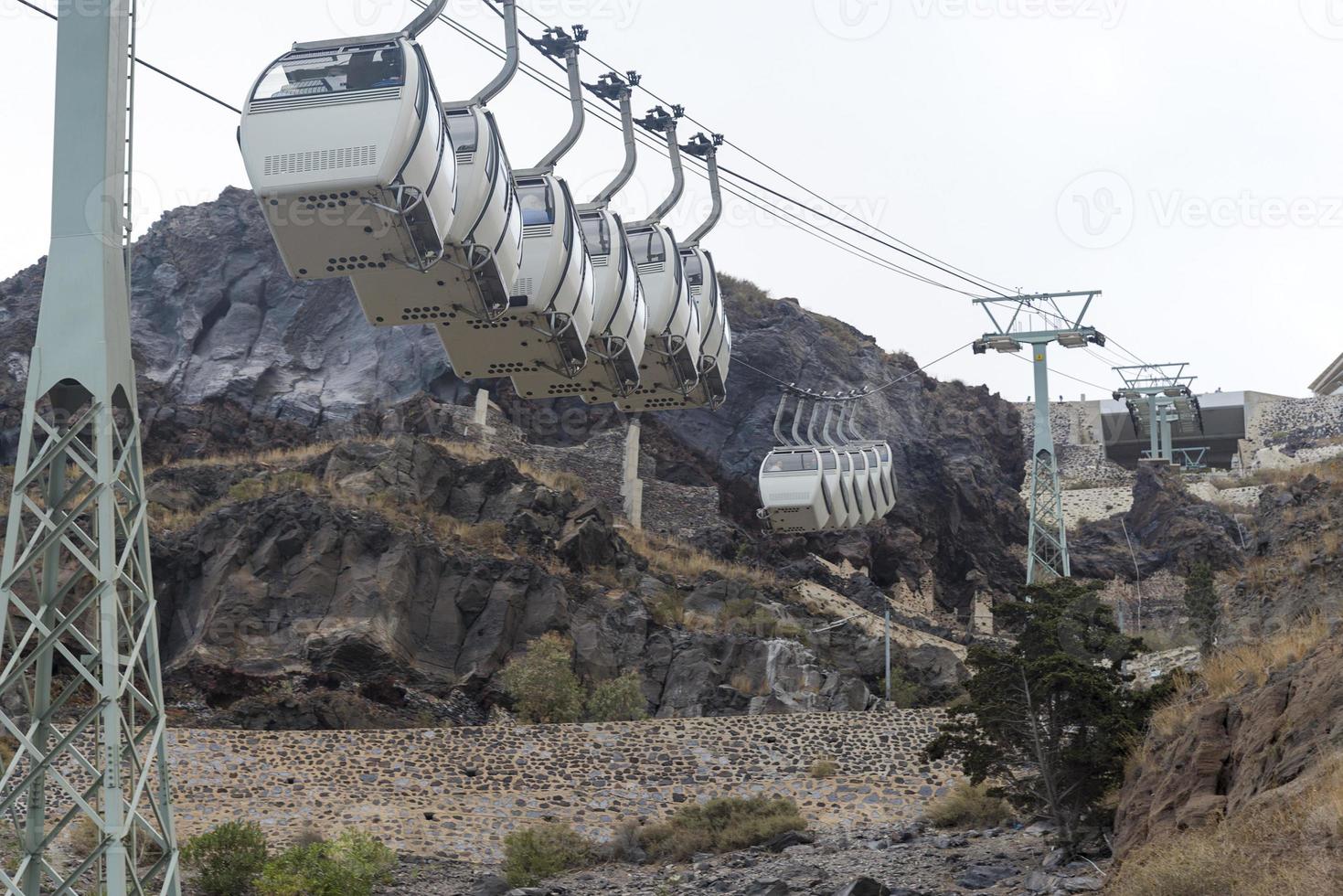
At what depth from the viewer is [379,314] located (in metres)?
16.6

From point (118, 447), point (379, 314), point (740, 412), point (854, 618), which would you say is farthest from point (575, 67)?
point (740, 412)

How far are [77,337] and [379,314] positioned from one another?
3.90m

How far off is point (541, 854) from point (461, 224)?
36.0 feet

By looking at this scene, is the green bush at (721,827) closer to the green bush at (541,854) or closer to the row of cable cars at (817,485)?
the green bush at (541,854)

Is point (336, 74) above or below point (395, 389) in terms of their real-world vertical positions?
above

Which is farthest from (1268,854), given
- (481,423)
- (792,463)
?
(481,423)

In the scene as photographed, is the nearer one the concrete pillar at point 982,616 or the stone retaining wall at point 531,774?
the stone retaining wall at point 531,774

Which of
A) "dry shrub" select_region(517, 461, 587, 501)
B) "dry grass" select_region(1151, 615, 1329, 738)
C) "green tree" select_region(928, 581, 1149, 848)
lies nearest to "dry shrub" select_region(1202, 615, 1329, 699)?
"dry grass" select_region(1151, 615, 1329, 738)

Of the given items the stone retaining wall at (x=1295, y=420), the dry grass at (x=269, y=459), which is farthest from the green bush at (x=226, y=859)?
the stone retaining wall at (x=1295, y=420)

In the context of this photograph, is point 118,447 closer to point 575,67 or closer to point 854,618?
point 575,67

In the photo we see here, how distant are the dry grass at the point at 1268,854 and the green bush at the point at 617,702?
1778 centimetres

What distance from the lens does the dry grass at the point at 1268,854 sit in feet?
37.1

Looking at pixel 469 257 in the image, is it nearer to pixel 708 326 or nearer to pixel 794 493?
pixel 708 326

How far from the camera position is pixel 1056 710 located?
67.5 feet
